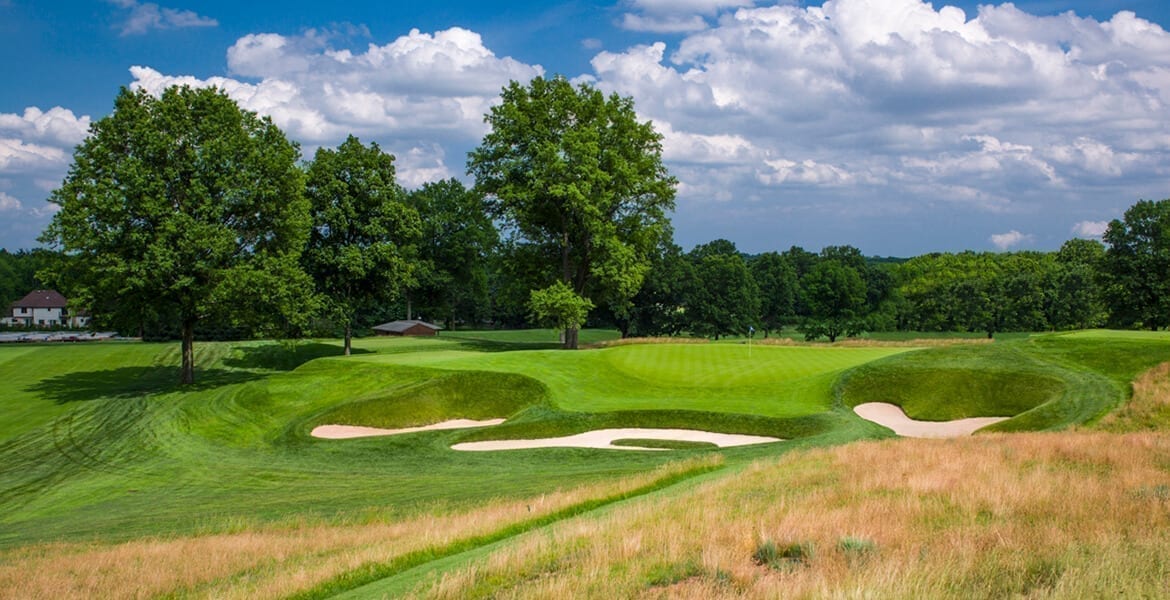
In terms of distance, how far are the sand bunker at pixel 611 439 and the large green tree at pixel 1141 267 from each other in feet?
168

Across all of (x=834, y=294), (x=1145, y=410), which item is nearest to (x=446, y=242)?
(x=834, y=294)

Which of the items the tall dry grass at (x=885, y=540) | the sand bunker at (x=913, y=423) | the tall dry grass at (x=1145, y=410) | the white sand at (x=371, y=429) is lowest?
the white sand at (x=371, y=429)

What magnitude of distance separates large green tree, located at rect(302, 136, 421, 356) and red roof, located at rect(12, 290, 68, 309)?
100.0 metres

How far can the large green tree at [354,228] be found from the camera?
43562 mm

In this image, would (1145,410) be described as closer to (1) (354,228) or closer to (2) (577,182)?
(2) (577,182)

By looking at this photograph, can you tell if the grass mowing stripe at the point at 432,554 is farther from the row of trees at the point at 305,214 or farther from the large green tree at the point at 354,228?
the large green tree at the point at 354,228


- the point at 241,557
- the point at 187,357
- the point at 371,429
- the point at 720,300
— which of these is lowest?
the point at 371,429

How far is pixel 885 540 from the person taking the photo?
782 cm

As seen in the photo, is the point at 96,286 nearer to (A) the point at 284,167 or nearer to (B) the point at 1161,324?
(A) the point at 284,167

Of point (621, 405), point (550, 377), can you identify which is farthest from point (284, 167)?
point (621, 405)

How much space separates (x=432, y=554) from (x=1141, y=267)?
226 ft

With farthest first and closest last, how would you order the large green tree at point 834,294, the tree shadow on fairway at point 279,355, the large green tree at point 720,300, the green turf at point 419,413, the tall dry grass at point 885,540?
1. the large green tree at point 834,294
2. the large green tree at point 720,300
3. the tree shadow on fairway at point 279,355
4. the green turf at point 419,413
5. the tall dry grass at point 885,540

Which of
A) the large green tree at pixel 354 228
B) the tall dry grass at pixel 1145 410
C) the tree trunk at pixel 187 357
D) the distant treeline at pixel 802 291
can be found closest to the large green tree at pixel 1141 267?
the distant treeline at pixel 802 291

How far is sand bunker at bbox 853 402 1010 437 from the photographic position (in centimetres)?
2620
